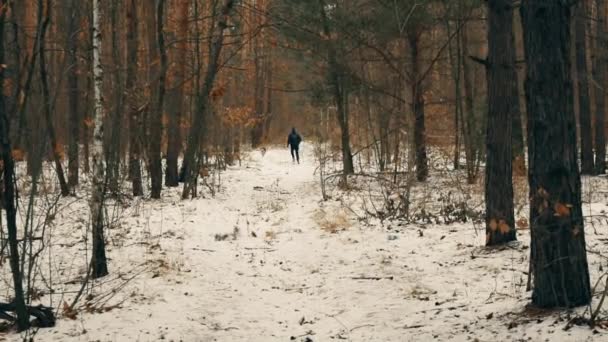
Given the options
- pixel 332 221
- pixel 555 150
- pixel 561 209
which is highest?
pixel 555 150

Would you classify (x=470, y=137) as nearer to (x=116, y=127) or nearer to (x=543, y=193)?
(x=116, y=127)

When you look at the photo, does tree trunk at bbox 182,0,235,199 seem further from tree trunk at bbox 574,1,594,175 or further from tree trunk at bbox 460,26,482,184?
tree trunk at bbox 574,1,594,175

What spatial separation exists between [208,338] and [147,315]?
87cm

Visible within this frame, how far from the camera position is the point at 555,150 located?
5406 mm

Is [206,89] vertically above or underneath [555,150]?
above

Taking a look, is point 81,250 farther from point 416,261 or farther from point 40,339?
point 416,261

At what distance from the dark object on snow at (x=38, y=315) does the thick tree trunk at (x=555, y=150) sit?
196 inches

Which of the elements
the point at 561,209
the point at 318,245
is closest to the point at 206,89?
the point at 318,245

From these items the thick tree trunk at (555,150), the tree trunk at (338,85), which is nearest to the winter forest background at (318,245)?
the thick tree trunk at (555,150)

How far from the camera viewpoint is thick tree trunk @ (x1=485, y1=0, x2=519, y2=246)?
27.9 feet

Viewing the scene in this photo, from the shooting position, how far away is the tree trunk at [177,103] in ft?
56.9

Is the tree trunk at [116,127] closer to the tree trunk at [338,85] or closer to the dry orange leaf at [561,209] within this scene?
the dry orange leaf at [561,209]

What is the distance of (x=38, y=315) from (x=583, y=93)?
1805cm

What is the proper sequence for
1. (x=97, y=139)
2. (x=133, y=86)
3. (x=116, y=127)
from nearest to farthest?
1. (x=97, y=139)
2. (x=116, y=127)
3. (x=133, y=86)
